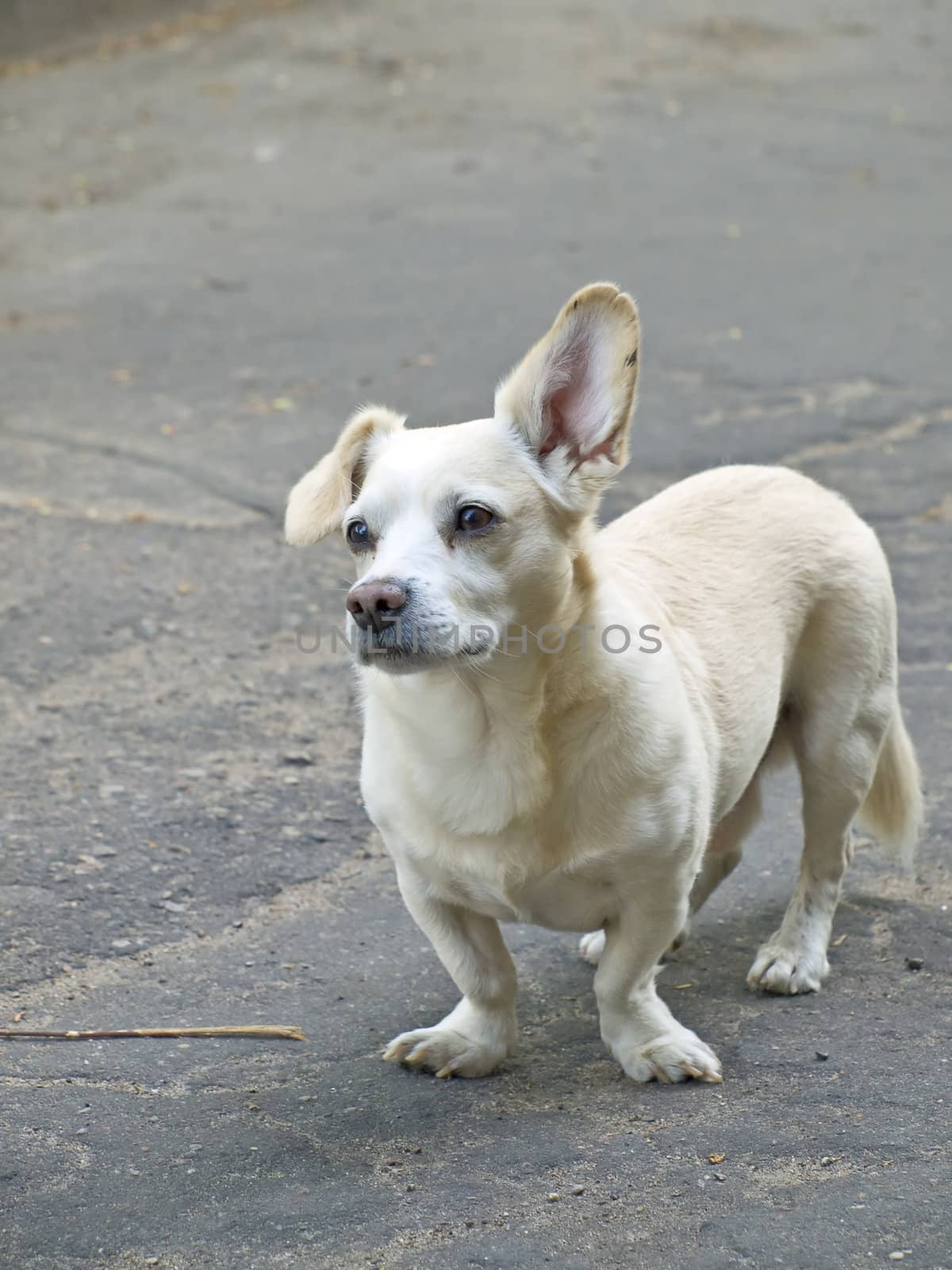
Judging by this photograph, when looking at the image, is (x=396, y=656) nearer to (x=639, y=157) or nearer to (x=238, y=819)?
(x=238, y=819)

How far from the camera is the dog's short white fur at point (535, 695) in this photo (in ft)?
9.29

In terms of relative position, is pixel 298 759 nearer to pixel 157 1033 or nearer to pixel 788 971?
pixel 157 1033

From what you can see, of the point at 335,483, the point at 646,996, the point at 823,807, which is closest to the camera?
the point at 335,483

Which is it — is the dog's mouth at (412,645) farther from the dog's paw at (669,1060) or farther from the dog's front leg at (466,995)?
the dog's paw at (669,1060)

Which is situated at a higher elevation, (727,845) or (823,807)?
(823,807)

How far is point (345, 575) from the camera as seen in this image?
→ 559 centimetres

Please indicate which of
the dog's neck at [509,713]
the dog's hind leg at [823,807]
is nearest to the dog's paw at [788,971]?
the dog's hind leg at [823,807]

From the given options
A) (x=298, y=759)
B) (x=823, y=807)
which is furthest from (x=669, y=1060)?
(x=298, y=759)

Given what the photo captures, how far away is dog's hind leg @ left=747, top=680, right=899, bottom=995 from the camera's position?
11.6 ft

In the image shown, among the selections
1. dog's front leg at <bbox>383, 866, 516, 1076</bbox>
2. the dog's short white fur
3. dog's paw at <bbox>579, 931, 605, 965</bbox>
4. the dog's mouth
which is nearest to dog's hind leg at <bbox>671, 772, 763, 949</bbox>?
dog's paw at <bbox>579, 931, 605, 965</bbox>

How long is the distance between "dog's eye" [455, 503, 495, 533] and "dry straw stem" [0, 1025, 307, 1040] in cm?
124

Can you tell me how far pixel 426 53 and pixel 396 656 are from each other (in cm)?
1115

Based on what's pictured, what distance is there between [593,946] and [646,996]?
0.50 metres

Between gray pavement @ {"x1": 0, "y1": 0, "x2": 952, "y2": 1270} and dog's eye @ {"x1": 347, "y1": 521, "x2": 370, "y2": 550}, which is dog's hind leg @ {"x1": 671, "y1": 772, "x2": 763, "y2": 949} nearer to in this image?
gray pavement @ {"x1": 0, "y1": 0, "x2": 952, "y2": 1270}
